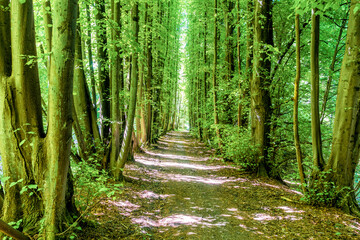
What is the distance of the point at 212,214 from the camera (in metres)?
5.16

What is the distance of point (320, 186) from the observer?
514 cm

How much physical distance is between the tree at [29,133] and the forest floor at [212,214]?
103 cm

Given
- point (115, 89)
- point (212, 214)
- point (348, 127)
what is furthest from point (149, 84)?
point (348, 127)

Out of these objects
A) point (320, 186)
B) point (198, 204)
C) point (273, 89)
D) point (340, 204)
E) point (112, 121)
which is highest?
point (273, 89)

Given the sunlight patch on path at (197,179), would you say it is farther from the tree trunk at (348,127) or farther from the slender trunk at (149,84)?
the slender trunk at (149,84)

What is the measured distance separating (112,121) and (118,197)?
7.46ft

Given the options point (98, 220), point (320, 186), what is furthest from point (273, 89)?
point (98, 220)

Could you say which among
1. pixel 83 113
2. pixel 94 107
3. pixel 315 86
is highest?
pixel 315 86

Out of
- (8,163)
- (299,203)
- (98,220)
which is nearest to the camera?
(8,163)

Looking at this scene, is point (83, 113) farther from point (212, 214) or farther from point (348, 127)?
point (348, 127)

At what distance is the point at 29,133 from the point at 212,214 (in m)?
4.24

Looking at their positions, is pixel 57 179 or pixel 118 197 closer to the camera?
pixel 57 179

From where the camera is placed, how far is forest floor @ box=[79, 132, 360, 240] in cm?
407

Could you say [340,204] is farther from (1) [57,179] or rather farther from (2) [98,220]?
(1) [57,179]
